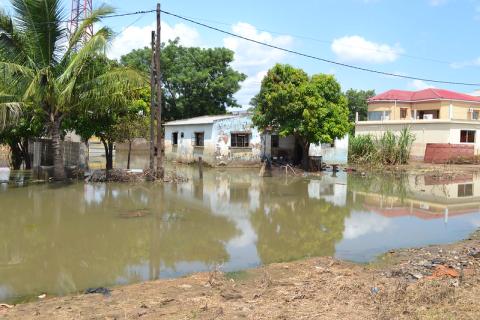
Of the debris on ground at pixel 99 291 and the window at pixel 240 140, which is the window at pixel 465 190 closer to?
the window at pixel 240 140

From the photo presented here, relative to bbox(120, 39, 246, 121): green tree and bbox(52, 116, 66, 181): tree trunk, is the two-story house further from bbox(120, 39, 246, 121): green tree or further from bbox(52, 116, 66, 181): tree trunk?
bbox(52, 116, 66, 181): tree trunk

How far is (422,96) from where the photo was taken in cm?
4500

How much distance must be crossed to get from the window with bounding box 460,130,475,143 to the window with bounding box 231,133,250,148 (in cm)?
1896

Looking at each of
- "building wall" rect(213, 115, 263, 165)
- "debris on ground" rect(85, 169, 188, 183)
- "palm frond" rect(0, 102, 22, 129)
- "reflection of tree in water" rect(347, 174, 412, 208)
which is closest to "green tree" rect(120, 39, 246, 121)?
"building wall" rect(213, 115, 263, 165)

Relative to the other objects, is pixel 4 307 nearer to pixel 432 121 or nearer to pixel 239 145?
pixel 239 145

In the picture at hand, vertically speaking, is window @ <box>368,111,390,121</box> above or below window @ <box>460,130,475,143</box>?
above

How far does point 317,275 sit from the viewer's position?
709cm

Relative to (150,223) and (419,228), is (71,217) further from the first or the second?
(419,228)

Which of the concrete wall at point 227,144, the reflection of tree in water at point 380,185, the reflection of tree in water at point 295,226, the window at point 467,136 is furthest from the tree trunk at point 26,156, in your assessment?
the window at point 467,136

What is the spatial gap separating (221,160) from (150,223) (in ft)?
58.5

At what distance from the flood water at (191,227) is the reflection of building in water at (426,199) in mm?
42

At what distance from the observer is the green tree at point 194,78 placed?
4053 cm

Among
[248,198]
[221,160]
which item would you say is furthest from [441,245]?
[221,160]

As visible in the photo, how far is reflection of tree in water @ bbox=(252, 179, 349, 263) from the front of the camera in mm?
9273
